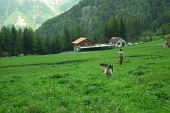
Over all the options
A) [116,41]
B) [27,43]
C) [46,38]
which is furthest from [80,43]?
[27,43]

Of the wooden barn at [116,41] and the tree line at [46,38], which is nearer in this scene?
the tree line at [46,38]

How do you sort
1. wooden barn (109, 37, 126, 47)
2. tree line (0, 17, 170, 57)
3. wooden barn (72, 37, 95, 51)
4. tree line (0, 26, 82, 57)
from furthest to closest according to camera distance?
wooden barn (72, 37, 95, 51)
wooden barn (109, 37, 126, 47)
tree line (0, 17, 170, 57)
tree line (0, 26, 82, 57)

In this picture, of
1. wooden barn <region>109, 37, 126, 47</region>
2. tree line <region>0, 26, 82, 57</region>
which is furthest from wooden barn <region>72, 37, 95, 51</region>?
wooden barn <region>109, 37, 126, 47</region>

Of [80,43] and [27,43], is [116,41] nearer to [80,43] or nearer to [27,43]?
[80,43]

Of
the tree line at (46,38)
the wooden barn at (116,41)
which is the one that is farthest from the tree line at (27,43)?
the wooden barn at (116,41)

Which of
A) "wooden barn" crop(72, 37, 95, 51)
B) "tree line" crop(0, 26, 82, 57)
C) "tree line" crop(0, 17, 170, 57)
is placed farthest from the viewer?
"wooden barn" crop(72, 37, 95, 51)

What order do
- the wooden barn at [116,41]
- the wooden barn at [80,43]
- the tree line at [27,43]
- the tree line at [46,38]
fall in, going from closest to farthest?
1. the tree line at [27,43]
2. the tree line at [46,38]
3. the wooden barn at [116,41]
4. the wooden barn at [80,43]

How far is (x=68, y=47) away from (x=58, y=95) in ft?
414

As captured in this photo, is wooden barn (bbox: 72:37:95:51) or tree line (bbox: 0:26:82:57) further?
wooden barn (bbox: 72:37:95:51)

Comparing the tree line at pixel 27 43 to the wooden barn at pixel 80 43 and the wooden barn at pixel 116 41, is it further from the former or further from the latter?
the wooden barn at pixel 116 41

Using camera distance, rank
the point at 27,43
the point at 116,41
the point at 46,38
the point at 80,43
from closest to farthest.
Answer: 1. the point at 27,43
2. the point at 116,41
3. the point at 80,43
4. the point at 46,38

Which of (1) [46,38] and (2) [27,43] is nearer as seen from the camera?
(2) [27,43]

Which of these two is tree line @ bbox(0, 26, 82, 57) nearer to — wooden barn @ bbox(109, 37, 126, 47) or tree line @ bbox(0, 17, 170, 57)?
tree line @ bbox(0, 17, 170, 57)

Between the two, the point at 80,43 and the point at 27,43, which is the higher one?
the point at 27,43
